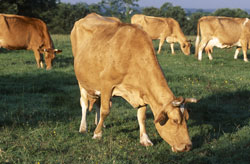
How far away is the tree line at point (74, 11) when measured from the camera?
2988 cm

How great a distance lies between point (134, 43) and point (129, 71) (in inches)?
17.8

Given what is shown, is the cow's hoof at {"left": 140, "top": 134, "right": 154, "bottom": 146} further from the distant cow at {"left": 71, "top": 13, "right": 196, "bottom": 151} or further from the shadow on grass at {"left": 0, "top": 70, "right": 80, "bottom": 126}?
the shadow on grass at {"left": 0, "top": 70, "right": 80, "bottom": 126}

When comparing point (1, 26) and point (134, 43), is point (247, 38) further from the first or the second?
point (134, 43)

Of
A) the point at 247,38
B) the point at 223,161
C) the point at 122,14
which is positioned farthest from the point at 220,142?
the point at 122,14

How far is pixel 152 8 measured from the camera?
76.8m

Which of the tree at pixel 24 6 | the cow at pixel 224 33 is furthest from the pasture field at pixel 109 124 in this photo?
the tree at pixel 24 6

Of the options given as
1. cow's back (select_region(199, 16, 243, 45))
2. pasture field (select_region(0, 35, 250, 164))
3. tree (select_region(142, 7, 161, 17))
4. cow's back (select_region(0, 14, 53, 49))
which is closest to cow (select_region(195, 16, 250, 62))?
cow's back (select_region(199, 16, 243, 45))

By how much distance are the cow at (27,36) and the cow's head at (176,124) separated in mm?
10049

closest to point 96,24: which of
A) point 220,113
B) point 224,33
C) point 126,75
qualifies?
point 126,75

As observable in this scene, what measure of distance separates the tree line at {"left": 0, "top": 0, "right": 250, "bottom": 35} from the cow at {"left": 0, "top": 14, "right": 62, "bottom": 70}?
1350cm

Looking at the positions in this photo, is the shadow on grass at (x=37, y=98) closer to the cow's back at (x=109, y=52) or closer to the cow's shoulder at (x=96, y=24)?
the cow's back at (x=109, y=52)

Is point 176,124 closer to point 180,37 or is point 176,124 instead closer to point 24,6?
point 180,37

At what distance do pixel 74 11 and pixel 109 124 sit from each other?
5606 cm

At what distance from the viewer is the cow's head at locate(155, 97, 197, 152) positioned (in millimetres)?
4828
